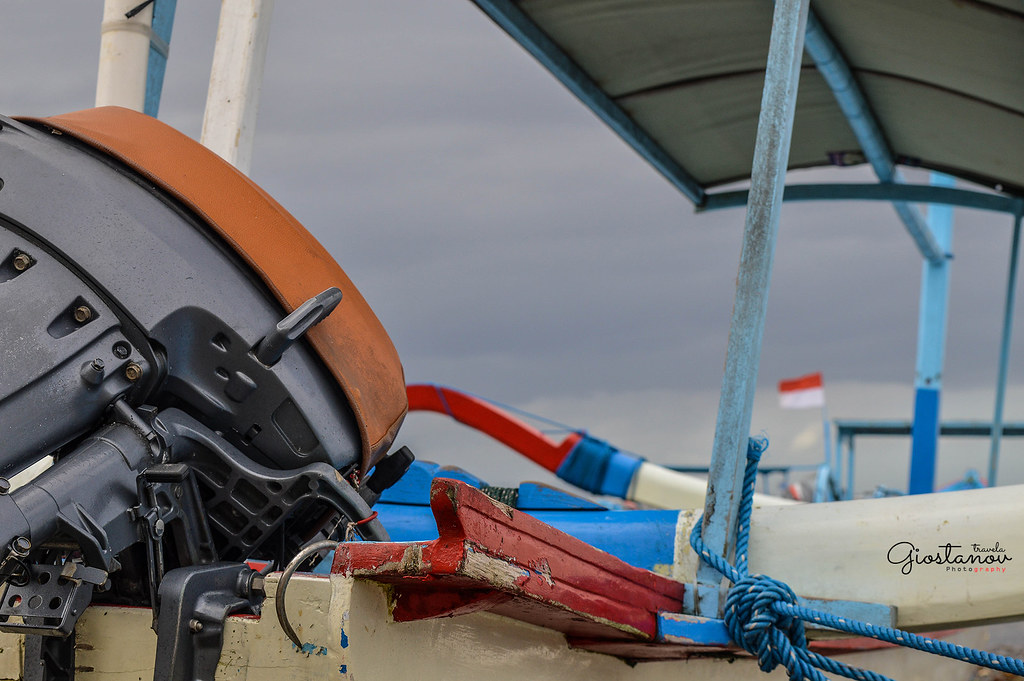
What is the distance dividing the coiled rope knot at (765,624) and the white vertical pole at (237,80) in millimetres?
2424

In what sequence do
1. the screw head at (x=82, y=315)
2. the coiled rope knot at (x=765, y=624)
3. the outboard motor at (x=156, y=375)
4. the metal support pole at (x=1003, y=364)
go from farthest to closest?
the metal support pole at (x=1003, y=364) → the coiled rope knot at (x=765, y=624) → the screw head at (x=82, y=315) → the outboard motor at (x=156, y=375)

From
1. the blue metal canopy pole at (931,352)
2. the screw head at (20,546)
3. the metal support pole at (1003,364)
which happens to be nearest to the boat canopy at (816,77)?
the metal support pole at (1003,364)

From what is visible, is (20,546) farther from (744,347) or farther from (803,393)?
(803,393)

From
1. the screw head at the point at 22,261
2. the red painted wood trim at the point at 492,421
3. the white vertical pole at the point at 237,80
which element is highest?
the white vertical pole at the point at 237,80

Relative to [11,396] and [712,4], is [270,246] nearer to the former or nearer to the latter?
[11,396]

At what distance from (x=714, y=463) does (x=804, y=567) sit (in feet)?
1.08

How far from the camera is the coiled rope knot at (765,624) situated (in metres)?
1.98

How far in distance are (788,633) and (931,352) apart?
8652mm

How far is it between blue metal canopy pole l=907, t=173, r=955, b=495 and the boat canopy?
12.9 ft

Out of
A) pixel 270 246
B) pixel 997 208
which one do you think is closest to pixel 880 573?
pixel 270 246

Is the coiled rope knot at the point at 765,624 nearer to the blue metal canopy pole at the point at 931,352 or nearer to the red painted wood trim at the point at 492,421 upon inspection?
the red painted wood trim at the point at 492,421

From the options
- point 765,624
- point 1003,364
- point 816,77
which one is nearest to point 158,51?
point 816,77

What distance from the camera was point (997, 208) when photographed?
569 cm

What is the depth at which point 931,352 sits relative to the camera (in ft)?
32.4
